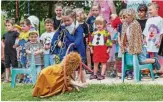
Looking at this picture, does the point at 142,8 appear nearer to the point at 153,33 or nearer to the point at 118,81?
the point at 153,33

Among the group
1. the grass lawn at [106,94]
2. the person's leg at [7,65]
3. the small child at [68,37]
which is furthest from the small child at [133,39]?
the person's leg at [7,65]

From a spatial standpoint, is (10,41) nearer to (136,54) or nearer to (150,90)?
(136,54)

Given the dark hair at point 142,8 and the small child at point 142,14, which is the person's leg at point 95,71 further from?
the dark hair at point 142,8

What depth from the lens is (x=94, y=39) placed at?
34.7 feet

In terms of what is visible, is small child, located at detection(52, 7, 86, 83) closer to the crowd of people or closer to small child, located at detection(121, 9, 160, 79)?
the crowd of people

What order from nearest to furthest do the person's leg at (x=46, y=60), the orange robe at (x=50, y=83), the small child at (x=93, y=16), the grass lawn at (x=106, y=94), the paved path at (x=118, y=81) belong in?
1. the grass lawn at (x=106, y=94)
2. the orange robe at (x=50, y=83)
3. the paved path at (x=118, y=81)
4. the person's leg at (x=46, y=60)
5. the small child at (x=93, y=16)

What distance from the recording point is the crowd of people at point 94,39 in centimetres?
906

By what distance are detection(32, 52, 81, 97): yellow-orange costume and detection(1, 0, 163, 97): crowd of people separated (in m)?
0.63

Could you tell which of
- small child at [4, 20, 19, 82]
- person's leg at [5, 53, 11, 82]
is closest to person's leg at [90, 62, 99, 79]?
small child at [4, 20, 19, 82]

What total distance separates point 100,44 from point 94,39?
17 cm

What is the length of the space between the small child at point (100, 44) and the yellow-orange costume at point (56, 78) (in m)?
2.32

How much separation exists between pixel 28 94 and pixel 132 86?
177 cm

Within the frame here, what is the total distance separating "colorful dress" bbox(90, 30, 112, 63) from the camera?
10500 millimetres

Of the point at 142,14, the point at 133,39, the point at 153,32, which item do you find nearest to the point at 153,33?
the point at 153,32
